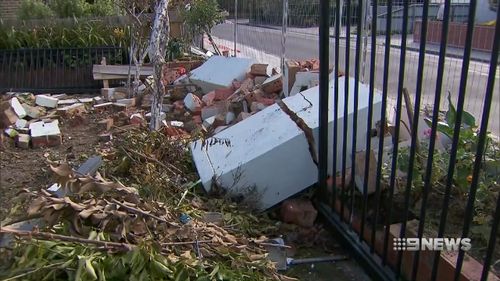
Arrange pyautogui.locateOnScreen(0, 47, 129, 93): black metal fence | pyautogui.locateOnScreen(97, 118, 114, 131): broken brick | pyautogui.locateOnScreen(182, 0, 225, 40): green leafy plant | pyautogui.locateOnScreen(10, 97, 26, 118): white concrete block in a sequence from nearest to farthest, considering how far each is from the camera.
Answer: pyautogui.locateOnScreen(97, 118, 114, 131): broken brick, pyautogui.locateOnScreen(10, 97, 26, 118): white concrete block, pyautogui.locateOnScreen(0, 47, 129, 93): black metal fence, pyautogui.locateOnScreen(182, 0, 225, 40): green leafy plant

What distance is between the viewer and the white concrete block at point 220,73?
21.6 feet

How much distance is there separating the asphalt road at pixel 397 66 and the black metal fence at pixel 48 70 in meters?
2.77

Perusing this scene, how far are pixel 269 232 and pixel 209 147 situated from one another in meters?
0.84

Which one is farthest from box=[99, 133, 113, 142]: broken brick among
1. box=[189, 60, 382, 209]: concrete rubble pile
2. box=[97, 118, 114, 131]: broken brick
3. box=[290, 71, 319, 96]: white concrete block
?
box=[290, 71, 319, 96]: white concrete block

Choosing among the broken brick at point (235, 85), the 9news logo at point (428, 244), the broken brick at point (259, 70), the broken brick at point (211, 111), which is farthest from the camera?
the broken brick at point (259, 70)

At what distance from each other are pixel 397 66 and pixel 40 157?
344 centimetres

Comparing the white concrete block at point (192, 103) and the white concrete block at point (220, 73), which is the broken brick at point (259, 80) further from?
the white concrete block at point (192, 103)

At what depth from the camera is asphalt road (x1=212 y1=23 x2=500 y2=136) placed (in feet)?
11.0

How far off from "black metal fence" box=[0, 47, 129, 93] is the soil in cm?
243

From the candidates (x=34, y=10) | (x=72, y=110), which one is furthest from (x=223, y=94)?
(x=34, y=10)

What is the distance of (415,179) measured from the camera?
2.65 m

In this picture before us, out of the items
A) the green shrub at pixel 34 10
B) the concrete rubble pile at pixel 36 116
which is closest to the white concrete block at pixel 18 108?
the concrete rubble pile at pixel 36 116

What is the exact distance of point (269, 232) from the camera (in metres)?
A: 3.06

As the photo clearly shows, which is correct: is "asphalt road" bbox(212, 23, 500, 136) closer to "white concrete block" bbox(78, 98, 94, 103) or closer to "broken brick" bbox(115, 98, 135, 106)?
"broken brick" bbox(115, 98, 135, 106)
